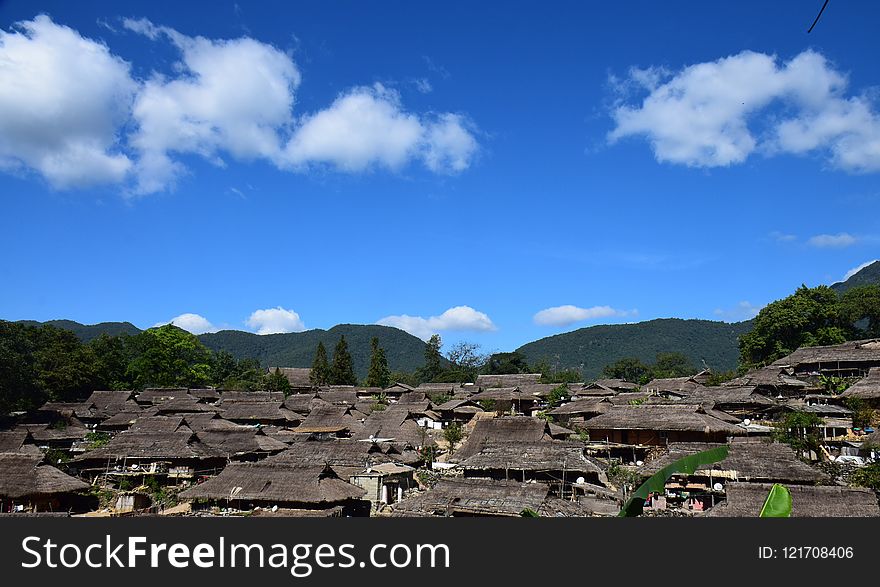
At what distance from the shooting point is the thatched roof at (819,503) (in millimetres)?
14595

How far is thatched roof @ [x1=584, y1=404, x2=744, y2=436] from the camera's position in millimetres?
26594

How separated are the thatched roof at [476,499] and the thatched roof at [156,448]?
1346cm

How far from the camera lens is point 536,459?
22.9 m

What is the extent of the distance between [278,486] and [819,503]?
614 inches

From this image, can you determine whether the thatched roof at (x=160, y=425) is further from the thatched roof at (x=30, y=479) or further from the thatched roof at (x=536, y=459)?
the thatched roof at (x=536, y=459)

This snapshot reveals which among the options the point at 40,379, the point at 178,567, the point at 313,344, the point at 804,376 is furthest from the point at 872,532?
the point at 313,344

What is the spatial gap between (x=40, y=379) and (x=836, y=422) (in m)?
55.8

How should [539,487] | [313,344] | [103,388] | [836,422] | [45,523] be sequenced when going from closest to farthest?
[45,523] < [539,487] < [836,422] < [103,388] < [313,344]

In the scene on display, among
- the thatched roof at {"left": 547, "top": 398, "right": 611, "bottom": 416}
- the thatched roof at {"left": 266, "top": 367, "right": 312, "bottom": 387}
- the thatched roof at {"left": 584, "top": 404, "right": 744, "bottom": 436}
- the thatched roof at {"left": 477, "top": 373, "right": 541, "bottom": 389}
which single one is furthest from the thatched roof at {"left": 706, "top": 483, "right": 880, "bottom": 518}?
the thatched roof at {"left": 266, "top": 367, "right": 312, "bottom": 387}

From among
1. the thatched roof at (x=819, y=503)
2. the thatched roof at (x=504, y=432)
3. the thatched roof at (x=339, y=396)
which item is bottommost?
the thatched roof at (x=819, y=503)

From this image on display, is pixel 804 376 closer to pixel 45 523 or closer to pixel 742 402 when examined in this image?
pixel 742 402

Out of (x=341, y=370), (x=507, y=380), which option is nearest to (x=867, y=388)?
(x=507, y=380)

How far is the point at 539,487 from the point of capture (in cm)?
1864

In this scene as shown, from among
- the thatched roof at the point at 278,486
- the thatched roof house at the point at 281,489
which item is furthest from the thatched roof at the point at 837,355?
the thatched roof house at the point at 281,489
